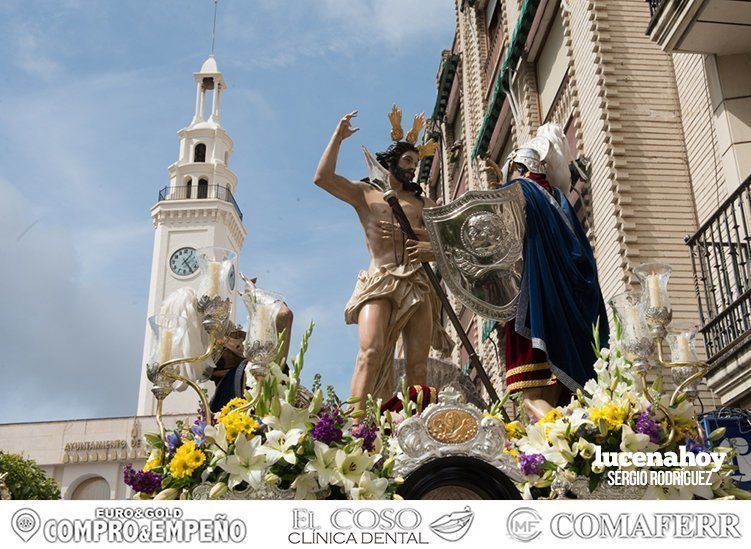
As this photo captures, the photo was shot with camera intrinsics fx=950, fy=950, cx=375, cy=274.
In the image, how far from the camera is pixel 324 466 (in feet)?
14.4

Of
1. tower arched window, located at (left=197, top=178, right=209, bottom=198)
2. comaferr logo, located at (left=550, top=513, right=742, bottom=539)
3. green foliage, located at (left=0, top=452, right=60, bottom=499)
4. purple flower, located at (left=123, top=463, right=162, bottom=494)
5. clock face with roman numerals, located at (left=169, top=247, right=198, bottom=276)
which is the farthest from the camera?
tower arched window, located at (left=197, top=178, right=209, bottom=198)

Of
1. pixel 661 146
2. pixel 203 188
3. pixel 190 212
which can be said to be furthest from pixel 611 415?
pixel 203 188

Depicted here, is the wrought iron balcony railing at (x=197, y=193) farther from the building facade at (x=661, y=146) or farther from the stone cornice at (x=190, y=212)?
the building facade at (x=661, y=146)

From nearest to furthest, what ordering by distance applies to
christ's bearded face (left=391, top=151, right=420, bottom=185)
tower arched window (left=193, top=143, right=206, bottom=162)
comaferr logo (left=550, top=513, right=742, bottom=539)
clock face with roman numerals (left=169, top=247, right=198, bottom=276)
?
comaferr logo (left=550, top=513, right=742, bottom=539) → christ's bearded face (left=391, top=151, right=420, bottom=185) → clock face with roman numerals (left=169, top=247, right=198, bottom=276) → tower arched window (left=193, top=143, right=206, bottom=162)

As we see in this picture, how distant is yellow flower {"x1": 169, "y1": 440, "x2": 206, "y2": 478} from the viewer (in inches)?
176

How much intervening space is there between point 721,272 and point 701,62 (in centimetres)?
272

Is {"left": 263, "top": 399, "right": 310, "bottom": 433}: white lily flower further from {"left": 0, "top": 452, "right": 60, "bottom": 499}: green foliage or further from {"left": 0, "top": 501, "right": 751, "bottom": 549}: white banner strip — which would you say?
{"left": 0, "top": 452, "right": 60, "bottom": 499}: green foliage

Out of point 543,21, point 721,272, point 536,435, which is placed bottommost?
point 536,435

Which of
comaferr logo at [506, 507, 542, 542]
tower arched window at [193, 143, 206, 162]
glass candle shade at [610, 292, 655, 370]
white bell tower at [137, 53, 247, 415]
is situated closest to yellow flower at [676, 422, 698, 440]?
glass candle shade at [610, 292, 655, 370]

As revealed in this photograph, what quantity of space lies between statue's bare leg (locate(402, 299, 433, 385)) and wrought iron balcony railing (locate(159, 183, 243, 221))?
66.0 meters

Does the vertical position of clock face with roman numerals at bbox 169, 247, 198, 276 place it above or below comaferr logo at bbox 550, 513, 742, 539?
above

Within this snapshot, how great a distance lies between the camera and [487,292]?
671cm

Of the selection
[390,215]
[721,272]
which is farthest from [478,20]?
[390,215]

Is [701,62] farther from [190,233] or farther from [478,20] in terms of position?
[190,233]
